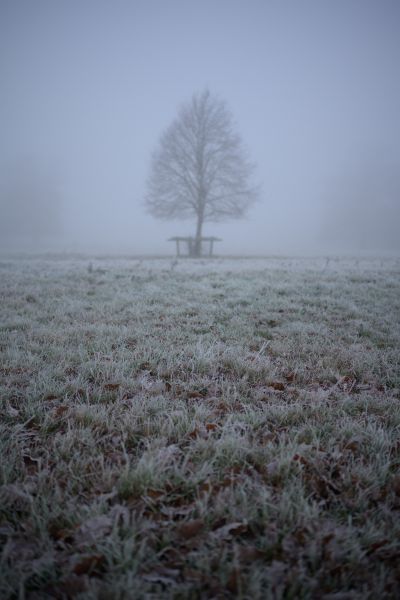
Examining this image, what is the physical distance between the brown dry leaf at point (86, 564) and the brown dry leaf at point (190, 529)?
340 millimetres

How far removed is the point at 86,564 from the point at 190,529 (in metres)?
0.43

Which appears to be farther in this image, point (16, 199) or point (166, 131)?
point (16, 199)

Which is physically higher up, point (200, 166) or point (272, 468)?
point (200, 166)

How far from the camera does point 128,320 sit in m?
4.60

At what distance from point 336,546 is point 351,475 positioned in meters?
0.48

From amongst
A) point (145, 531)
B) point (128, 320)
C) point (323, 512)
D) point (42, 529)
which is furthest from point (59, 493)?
point (128, 320)

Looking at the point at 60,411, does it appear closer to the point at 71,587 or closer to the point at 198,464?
the point at 198,464

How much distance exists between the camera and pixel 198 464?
1.76 m

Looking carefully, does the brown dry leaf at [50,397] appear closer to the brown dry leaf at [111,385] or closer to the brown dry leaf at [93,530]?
the brown dry leaf at [111,385]

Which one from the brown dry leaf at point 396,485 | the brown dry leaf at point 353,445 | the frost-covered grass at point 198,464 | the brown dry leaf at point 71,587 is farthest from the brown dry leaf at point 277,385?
the brown dry leaf at point 71,587

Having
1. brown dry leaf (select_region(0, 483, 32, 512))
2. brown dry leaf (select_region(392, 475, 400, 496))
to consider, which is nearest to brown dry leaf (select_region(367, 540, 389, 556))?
brown dry leaf (select_region(392, 475, 400, 496))

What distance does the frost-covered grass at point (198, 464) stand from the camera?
121 centimetres

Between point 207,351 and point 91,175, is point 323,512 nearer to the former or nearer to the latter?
point 207,351

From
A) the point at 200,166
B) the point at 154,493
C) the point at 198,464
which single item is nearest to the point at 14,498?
the point at 154,493
